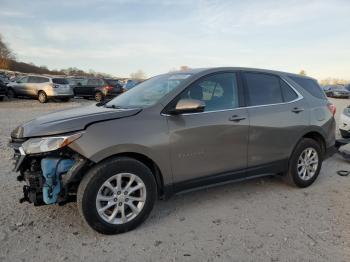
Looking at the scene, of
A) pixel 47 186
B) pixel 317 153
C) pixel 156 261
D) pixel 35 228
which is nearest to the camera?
pixel 156 261

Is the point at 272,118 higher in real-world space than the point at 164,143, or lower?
higher

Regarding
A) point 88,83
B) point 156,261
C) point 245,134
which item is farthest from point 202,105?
point 88,83

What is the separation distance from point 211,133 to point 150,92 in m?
0.97

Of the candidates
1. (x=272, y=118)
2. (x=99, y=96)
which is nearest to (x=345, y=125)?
(x=272, y=118)

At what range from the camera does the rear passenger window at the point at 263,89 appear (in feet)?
14.4

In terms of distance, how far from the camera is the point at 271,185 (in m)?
5.07

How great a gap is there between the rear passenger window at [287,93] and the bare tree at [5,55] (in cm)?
8281

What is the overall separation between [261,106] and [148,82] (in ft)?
5.30

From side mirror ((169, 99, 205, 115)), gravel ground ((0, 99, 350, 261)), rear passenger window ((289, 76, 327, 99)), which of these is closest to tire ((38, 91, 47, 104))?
gravel ground ((0, 99, 350, 261))

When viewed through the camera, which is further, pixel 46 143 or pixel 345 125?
pixel 345 125

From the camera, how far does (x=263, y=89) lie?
14.9 ft

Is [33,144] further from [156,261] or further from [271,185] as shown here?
[271,185]

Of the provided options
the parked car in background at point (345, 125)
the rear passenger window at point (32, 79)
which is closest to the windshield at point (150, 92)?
the parked car in background at point (345, 125)

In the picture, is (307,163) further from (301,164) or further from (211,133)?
(211,133)
